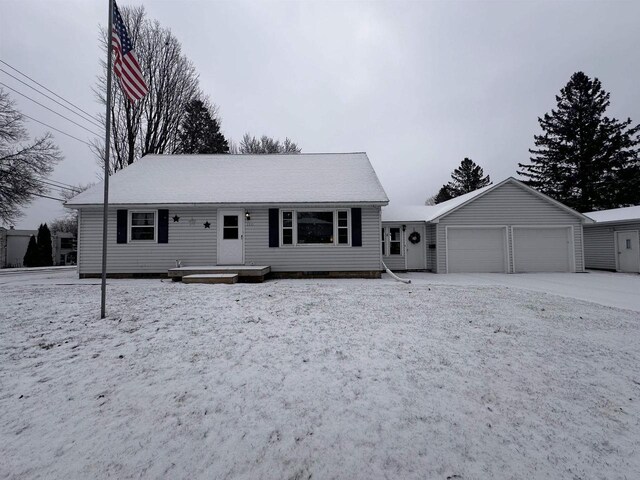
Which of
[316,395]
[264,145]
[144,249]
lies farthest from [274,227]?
[264,145]

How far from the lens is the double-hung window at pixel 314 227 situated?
10898 millimetres

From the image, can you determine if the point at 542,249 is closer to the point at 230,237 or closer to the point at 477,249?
the point at 477,249

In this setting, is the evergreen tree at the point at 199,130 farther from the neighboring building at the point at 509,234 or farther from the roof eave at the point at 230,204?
the neighboring building at the point at 509,234

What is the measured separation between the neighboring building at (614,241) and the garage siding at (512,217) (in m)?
2.95

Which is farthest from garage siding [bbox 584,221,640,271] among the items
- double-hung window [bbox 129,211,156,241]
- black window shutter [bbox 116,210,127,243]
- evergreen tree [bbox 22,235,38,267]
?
evergreen tree [bbox 22,235,38,267]

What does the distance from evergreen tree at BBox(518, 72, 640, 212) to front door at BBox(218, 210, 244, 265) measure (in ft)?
93.7

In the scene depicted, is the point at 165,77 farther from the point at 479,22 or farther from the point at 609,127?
the point at 609,127

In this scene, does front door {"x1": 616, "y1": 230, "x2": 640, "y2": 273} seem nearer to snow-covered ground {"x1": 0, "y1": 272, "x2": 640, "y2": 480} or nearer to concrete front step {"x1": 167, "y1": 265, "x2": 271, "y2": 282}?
snow-covered ground {"x1": 0, "y1": 272, "x2": 640, "y2": 480}

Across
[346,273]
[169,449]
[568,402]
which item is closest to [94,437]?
[169,449]

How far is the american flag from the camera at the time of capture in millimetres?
5238

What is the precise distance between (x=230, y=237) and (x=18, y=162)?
18.4m

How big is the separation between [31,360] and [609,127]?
36323mm

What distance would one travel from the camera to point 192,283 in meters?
8.91

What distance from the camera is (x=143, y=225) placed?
35.8 ft
